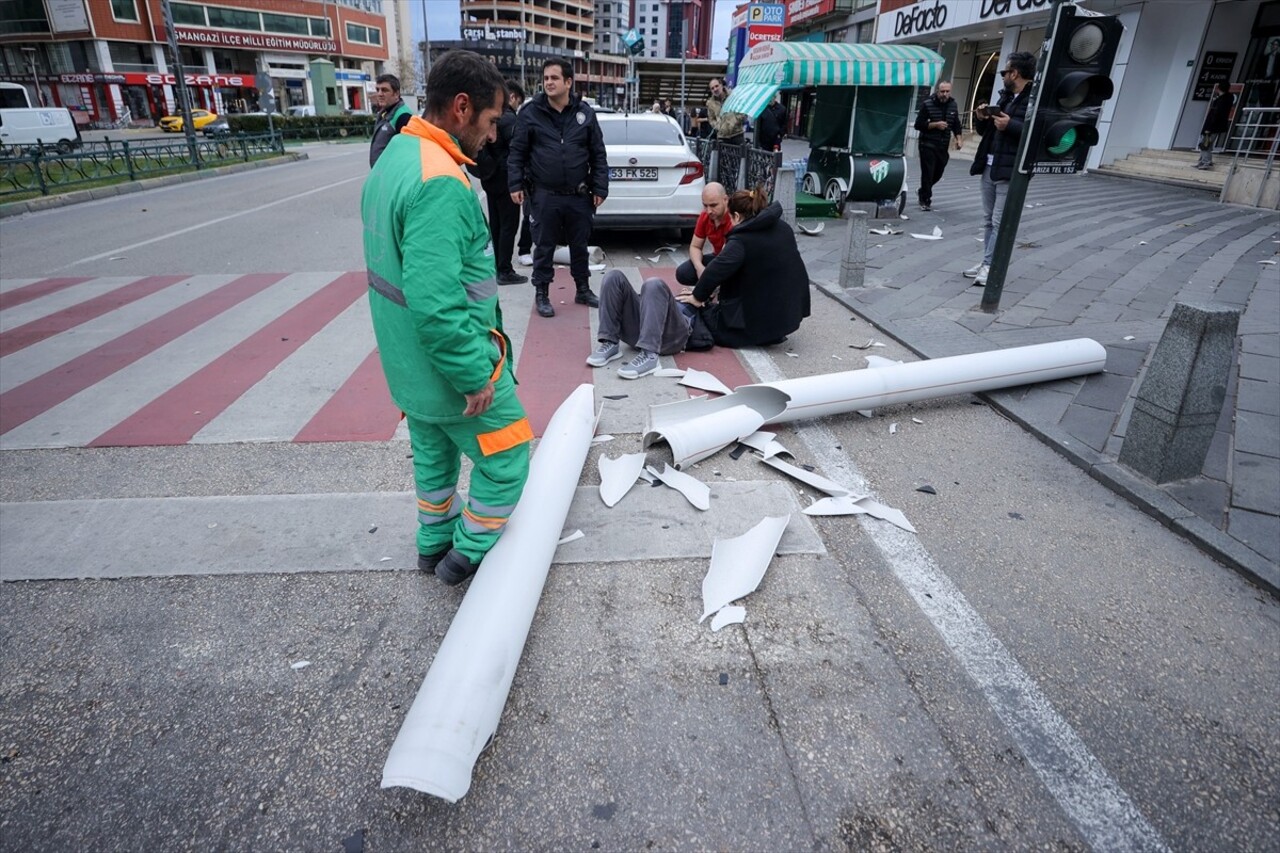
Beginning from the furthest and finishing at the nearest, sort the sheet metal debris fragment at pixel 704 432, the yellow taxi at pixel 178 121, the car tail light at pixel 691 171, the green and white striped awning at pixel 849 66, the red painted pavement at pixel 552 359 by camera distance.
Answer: the yellow taxi at pixel 178 121, the green and white striped awning at pixel 849 66, the car tail light at pixel 691 171, the red painted pavement at pixel 552 359, the sheet metal debris fragment at pixel 704 432

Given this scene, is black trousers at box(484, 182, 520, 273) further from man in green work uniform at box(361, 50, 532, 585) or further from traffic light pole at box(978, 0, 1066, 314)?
man in green work uniform at box(361, 50, 532, 585)

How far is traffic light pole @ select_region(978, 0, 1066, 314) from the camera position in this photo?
5582mm

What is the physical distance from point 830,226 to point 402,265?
33.3ft

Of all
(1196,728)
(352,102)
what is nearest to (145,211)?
(1196,728)

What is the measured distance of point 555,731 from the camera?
2.20m

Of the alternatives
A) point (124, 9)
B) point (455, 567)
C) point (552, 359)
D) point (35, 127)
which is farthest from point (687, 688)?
point (124, 9)

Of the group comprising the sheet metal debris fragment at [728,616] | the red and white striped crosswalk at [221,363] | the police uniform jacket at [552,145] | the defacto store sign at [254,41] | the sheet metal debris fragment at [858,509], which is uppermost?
the defacto store sign at [254,41]

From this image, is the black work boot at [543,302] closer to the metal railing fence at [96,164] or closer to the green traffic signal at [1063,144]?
the green traffic signal at [1063,144]

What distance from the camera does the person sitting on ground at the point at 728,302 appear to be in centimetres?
509

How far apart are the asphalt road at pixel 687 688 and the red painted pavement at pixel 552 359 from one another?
1.15 meters

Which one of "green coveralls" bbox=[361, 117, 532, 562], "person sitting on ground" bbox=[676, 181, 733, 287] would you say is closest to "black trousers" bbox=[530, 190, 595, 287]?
"person sitting on ground" bbox=[676, 181, 733, 287]

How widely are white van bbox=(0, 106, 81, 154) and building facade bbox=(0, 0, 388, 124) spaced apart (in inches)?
976

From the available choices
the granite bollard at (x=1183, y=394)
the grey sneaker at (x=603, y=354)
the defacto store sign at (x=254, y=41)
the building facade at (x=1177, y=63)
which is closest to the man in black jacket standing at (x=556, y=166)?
the grey sneaker at (x=603, y=354)

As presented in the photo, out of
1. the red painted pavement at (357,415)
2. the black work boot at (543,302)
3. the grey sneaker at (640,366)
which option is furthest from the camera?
the black work boot at (543,302)
